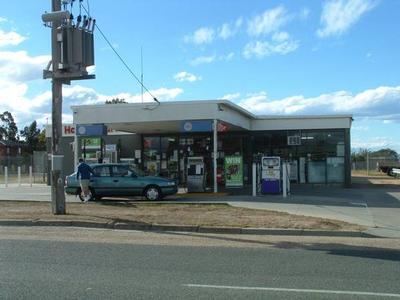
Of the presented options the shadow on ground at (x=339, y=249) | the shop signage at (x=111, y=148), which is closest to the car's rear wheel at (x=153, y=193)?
the shadow on ground at (x=339, y=249)

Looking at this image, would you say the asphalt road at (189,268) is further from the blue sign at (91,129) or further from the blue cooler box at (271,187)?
the blue sign at (91,129)

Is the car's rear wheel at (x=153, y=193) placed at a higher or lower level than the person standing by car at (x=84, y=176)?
lower

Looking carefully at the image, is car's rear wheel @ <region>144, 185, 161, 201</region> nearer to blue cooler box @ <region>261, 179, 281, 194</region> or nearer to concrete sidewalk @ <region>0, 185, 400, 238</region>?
concrete sidewalk @ <region>0, 185, 400, 238</region>

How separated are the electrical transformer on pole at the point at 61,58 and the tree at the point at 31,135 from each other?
8611 cm

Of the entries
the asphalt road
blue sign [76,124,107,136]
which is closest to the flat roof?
blue sign [76,124,107,136]

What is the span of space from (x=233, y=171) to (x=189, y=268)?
16.7 metres

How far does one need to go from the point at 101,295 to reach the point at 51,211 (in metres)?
10.5

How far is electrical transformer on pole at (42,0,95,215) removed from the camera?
15828 mm

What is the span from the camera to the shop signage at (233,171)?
2561 cm

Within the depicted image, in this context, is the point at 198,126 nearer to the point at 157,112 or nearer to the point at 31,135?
the point at 157,112

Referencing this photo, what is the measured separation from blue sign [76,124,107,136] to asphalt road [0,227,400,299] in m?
12.6

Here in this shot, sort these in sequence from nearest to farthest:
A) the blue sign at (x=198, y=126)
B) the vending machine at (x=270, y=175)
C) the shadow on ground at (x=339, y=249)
Result: the shadow on ground at (x=339, y=249) < the vending machine at (x=270, y=175) < the blue sign at (x=198, y=126)

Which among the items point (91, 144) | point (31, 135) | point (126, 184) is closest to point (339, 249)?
point (126, 184)

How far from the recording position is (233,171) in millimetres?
25625
